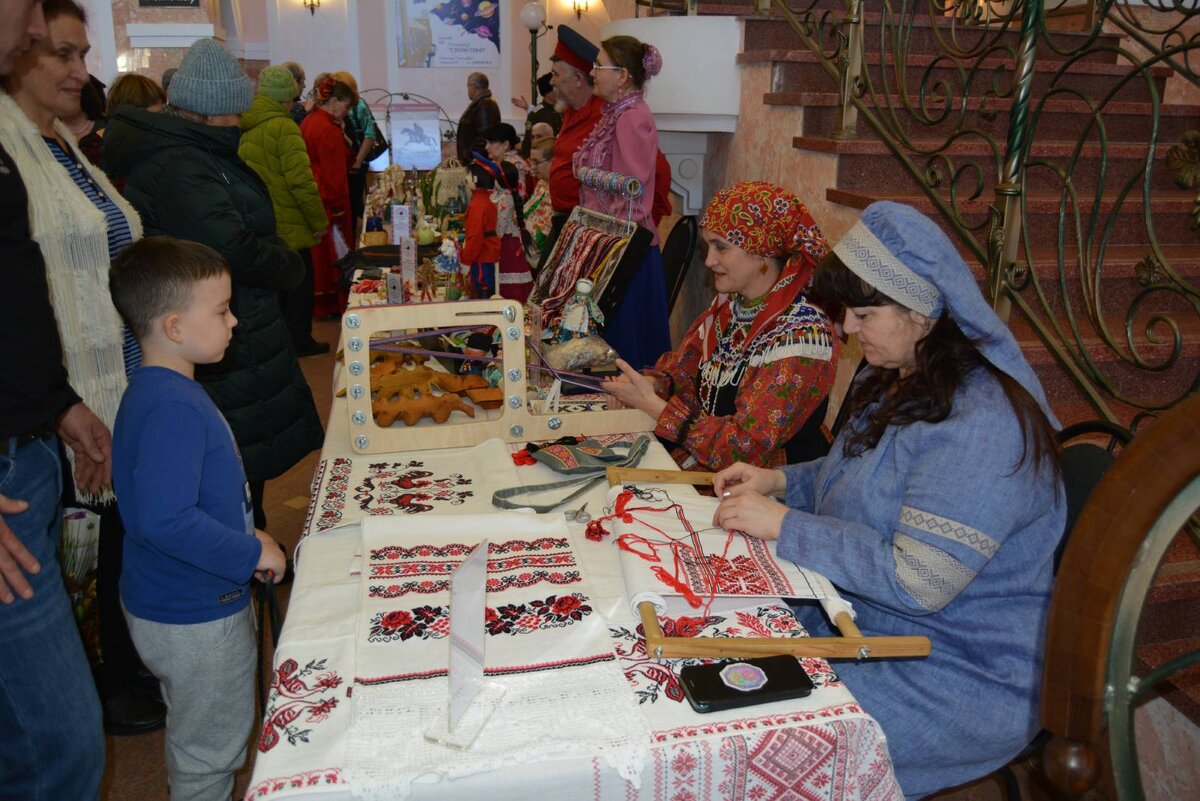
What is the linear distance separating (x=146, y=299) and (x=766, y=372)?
52.2 inches

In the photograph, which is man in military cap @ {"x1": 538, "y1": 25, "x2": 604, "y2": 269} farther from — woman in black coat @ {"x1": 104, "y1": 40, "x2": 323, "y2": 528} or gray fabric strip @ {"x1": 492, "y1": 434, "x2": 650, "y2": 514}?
gray fabric strip @ {"x1": 492, "y1": 434, "x2": 650, "y2": 514}

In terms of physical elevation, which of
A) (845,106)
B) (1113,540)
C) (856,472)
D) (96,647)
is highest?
(845,106)

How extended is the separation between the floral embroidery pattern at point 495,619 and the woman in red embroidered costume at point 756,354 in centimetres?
86

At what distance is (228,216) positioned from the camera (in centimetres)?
259

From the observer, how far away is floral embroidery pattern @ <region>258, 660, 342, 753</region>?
1136 mm

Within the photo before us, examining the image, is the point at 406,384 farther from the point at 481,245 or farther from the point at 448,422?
the point at 481,245

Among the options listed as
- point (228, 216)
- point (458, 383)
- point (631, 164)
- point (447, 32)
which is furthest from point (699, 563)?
point (447, 32)

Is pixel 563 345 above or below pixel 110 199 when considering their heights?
below

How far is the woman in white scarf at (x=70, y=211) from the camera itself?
6.19 ft

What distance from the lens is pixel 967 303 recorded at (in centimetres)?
149

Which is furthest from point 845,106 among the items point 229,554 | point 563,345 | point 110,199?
point 229,554

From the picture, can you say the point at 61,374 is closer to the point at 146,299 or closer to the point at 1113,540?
the point at 146,299

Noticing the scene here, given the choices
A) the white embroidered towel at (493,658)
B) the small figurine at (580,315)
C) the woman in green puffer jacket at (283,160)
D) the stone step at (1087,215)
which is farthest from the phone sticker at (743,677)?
the woman in green puffer jacket at (283,160)

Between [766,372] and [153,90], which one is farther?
[153,90]
